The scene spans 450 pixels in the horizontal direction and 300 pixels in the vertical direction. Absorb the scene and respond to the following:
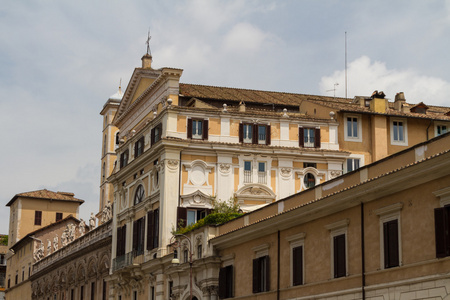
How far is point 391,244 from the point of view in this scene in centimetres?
2845

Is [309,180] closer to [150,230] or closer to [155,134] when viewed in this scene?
[155,134]

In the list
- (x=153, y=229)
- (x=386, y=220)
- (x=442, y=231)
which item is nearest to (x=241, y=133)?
(x=153, y=229)

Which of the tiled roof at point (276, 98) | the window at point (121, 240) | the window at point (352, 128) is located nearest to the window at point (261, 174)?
the window at point (352, 128)

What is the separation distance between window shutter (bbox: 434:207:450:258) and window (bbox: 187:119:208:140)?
28.2m

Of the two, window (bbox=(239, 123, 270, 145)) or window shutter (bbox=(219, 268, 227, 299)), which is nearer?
window shutter (bbox=(219, 268, 227, 299))

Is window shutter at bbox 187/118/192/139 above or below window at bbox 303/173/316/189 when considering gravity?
above

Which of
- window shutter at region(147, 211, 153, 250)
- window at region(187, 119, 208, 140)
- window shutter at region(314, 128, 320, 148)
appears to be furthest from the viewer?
window shutter at region(314, 128, 320, 148)

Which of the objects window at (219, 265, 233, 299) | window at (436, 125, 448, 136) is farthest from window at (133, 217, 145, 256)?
window at (436, 125, 448, 136)

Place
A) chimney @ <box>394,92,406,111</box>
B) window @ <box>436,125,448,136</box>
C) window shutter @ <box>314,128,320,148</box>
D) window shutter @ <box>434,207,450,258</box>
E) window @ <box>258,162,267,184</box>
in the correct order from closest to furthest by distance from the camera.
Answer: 1. window shutter @ <box>434,207,450,258</box>
2. window @ <box>258,162,267,184</box>
3. window shutter @ <box>314,128,320,148</box>
4. window @ <box>436,125,448,136</box>
5. chimney @ <box>394,92,406,111</box>

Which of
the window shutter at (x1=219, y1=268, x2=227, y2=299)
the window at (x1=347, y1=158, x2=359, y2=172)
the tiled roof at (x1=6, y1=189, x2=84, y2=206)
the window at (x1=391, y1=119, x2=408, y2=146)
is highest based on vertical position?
the tiled roof at (x1=6, y1=189, x2=84, y2=206)

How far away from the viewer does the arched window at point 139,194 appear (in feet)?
184

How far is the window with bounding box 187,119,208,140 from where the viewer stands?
52869 millimetres

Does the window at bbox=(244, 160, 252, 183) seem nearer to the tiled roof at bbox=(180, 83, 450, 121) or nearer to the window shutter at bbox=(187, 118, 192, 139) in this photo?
the window shutter at bbox=(187, 118, 192, 139)

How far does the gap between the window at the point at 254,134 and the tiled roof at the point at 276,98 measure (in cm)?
474
